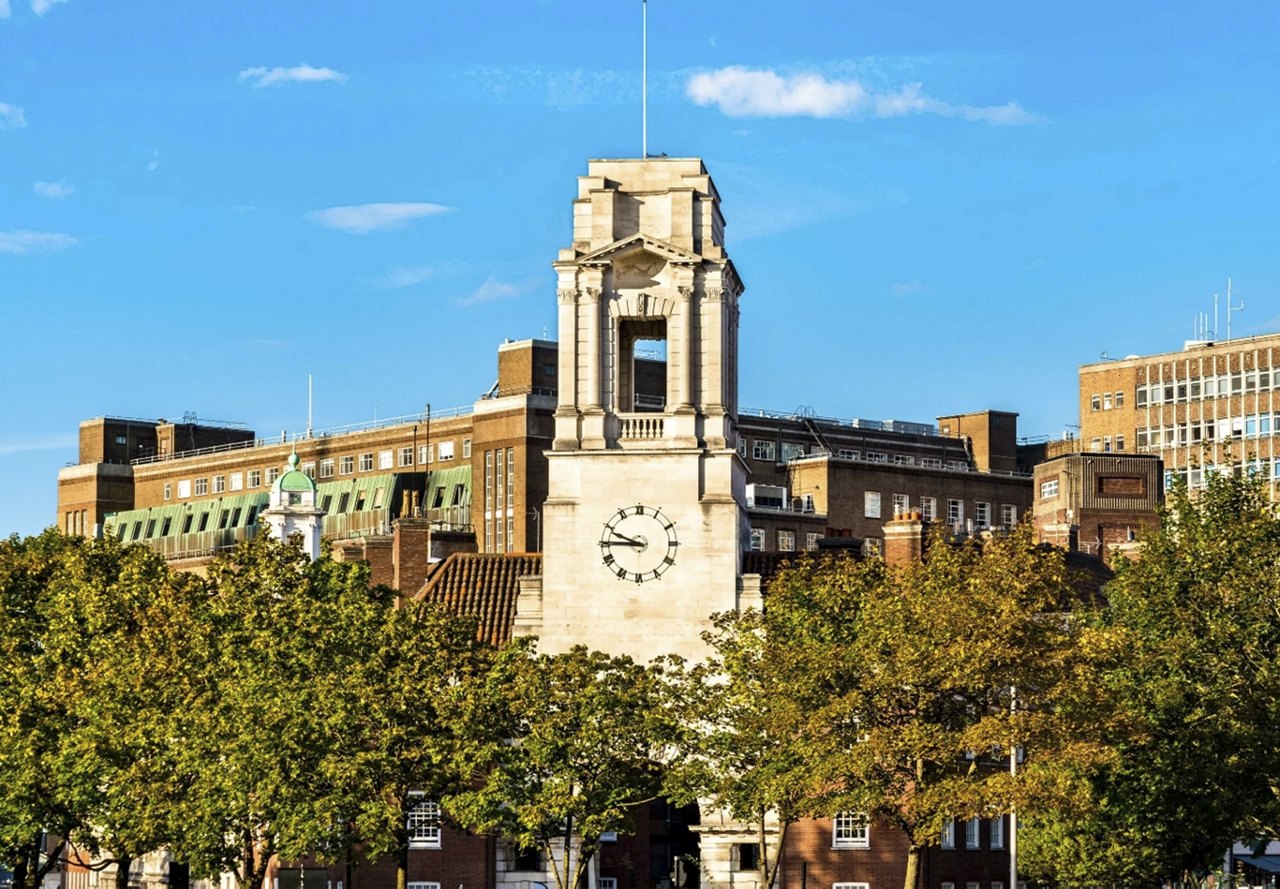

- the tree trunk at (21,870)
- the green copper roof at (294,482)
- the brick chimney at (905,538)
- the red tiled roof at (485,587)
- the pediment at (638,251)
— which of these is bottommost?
the tree trunk at (21,870)

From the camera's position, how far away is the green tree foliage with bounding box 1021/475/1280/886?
94.9 metres

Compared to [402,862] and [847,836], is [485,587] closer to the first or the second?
[847,836]

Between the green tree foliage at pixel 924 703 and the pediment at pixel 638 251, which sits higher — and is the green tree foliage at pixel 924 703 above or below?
below

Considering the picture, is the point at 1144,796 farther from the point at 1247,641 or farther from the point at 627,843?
the point at 627,843

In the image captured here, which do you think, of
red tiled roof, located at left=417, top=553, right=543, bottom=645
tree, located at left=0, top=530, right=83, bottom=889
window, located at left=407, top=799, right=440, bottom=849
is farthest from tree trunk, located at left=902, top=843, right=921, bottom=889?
red tiled roof, located at left=417, top=553, right=543, bottom=645

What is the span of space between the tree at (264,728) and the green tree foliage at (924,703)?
43.5ft

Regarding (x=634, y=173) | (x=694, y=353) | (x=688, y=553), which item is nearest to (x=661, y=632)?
(x=688, y=553)

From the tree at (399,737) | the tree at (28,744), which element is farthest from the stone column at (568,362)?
the tree at (28,744)

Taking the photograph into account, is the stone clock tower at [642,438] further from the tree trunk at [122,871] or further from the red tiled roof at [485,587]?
the tree trunk at [122,871]

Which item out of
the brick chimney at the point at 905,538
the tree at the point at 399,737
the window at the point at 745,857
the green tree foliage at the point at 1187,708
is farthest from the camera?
the brick chimney at the point at 905,538

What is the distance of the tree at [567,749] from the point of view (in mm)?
93000

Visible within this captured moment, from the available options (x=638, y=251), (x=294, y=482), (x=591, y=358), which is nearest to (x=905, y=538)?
(x=591, y=358)

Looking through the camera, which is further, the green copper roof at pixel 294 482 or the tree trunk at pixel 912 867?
the green copper roof at pixel 294 482

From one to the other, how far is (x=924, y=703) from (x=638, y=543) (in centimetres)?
1876
